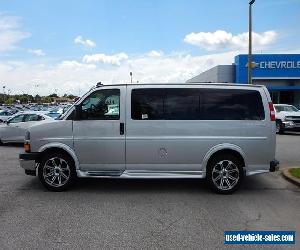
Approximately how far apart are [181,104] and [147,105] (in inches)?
26.4

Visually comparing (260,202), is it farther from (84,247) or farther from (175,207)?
(84,247)

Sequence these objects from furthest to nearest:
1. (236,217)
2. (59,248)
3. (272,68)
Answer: (272,68), (236,217), (59,248)

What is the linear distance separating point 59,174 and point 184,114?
278cm

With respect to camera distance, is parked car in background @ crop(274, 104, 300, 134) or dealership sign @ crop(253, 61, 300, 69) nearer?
parked car in background @ crop(274, 104, 300, 134)

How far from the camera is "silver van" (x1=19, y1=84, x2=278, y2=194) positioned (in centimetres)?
789

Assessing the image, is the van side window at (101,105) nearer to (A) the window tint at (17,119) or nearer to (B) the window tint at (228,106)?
(B) the window tint at (228,106)

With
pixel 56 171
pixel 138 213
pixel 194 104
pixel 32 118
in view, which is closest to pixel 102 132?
pixel 56 171

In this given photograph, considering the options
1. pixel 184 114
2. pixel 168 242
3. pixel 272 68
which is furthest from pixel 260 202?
pixel 272 68

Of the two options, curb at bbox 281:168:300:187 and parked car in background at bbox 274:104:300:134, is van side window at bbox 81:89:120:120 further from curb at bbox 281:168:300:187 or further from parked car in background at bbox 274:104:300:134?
parked car in background at bbox 274:104:300:134

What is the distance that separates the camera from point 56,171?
26.5 feet

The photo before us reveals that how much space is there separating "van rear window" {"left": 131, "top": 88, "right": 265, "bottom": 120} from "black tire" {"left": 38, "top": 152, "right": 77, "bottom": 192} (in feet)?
5.37

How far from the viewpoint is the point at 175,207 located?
6.93 meters

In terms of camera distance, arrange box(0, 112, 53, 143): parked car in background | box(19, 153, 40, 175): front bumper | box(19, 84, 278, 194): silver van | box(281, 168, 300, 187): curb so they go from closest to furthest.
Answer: box(19, 84, 278, 194): silver van
box(19, 153, 40, 175): front bumper
box(281, 168, 300, 187): curb
box(0, 112, 53, 143): parked car in background

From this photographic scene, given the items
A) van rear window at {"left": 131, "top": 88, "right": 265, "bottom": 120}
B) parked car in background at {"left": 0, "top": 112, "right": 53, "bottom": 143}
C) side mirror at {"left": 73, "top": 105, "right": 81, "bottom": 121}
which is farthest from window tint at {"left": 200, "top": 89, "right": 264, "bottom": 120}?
parked car in background at {"left": 0, "top": 112, "right": 53, "bottom": 143}
